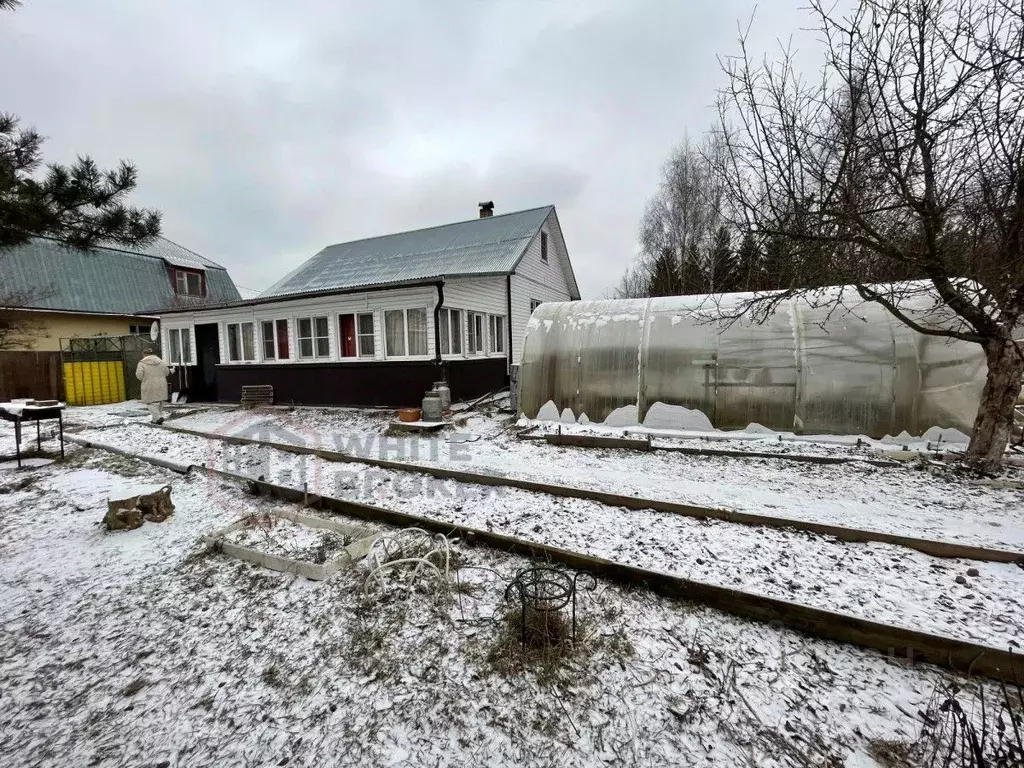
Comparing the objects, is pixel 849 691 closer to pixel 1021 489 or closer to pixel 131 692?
pixel 131 692

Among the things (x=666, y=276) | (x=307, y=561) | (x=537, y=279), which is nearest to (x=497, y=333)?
(x=537, y=279)

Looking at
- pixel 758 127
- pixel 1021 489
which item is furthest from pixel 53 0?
pixel 1021 489

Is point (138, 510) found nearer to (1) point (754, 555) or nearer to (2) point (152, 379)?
(1) point (754, 555)

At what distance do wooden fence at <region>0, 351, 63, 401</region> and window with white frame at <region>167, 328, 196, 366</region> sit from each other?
291cm

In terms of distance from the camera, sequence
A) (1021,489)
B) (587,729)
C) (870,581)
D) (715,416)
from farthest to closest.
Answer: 1. (715,416)
2. (1021,489)
3. (870,581)
4. (587,729)

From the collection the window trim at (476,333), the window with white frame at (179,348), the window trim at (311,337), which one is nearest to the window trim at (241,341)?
the window trim at (311,337)

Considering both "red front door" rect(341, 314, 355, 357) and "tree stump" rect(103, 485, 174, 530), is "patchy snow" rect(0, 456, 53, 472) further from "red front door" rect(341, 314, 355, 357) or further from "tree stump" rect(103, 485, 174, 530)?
"red front door" rect(341, 314, 355, 357)

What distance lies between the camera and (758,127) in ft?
16.8

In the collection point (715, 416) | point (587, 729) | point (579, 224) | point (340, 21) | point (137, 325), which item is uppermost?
point (579, 224)

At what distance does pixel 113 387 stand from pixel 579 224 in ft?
80.2

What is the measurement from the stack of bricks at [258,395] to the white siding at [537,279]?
7.36m

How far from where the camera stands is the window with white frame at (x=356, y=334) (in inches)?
443

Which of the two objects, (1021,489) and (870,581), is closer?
(870,581)

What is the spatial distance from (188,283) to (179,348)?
8.80 m
